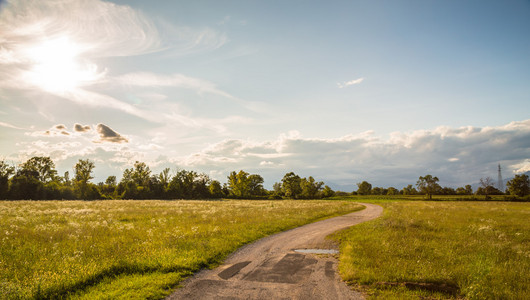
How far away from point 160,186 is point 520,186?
13607cm

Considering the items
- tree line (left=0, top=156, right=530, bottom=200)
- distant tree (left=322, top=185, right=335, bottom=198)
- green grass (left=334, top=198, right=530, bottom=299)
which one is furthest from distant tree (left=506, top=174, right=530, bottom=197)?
green grass (left=334, top=198, right=530, bottom=299)

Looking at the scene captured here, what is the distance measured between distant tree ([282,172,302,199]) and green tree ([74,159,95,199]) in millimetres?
77286

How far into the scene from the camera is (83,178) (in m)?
95.8

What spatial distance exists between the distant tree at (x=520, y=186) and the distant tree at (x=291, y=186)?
78.3 meters

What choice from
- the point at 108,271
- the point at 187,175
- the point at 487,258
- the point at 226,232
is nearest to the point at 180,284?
the point at 108,271

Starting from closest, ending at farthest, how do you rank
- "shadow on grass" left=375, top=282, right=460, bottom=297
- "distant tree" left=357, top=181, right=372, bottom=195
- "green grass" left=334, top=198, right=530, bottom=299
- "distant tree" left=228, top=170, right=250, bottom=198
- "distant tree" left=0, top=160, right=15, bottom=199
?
"green grass" left=334, top=198, right=530, bottom=299 < "shadow on grass" left=375, top=282, right=460, bottom=297 < "distant tree" left=0, top=160, right=15, bottom=199 < "distant tree" left=228, top=170, right=250, bottom=198 < "distant tree" left=357, top=181, right=372, bottom=195

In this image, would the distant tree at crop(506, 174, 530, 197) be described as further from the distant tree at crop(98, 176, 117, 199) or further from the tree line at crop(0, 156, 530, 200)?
the distant tree at crop(98, 176, 117, 199)

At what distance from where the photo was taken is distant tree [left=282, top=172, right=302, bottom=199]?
112875 mm

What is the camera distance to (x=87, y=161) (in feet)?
327

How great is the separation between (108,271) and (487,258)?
60.0 feet

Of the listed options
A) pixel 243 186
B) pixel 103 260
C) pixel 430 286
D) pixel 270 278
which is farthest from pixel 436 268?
pixel 243 186

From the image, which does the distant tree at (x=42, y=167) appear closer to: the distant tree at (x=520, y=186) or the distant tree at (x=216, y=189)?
the distant tree at (x=216, y=189)

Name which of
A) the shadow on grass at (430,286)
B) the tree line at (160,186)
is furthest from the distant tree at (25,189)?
the shadow on grass at (430,286)

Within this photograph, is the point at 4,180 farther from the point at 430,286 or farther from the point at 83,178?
the point at 430,286
